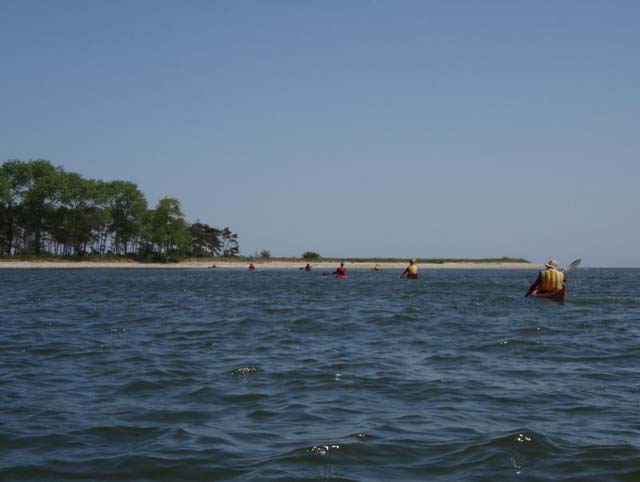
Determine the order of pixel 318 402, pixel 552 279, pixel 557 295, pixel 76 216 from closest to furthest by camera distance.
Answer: pixel 318 402
pixel 552 279
pixel 557 295
pixel 76 216

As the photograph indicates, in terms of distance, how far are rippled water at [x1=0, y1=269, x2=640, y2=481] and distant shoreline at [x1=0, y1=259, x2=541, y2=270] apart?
8274cm

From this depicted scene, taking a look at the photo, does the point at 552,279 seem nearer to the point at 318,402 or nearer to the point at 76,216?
the point at 318,402

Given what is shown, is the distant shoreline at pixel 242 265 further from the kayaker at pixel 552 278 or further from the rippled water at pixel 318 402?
the rippled water at pixel 318 402

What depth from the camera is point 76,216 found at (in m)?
108

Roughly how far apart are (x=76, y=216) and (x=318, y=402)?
345 feet

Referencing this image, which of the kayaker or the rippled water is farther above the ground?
the kayaker

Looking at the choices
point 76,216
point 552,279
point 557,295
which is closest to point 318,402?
point 552,279

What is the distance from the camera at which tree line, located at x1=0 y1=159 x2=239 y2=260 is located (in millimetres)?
103562

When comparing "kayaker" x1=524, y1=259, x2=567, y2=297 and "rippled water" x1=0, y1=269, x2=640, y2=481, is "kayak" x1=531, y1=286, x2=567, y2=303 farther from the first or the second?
"rippled water" x1=0, y1=269, x2=640, y2=481

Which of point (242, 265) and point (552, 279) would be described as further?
point (242, 265)

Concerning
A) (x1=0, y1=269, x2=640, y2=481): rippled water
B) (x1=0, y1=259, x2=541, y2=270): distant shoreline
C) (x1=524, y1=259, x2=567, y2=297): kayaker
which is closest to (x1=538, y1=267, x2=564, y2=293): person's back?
(x1=524, y1=259, x2=567, y2=297): kayaker

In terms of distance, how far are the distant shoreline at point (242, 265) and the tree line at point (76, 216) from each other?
505cm

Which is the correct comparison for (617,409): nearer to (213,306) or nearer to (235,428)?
(235,428)

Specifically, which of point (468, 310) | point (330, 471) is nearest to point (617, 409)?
point (330, 471)
